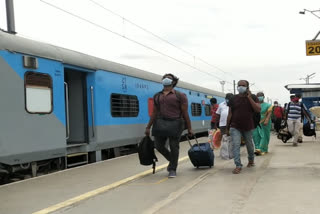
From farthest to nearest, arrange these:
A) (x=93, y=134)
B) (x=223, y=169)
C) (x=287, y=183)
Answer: (x=93, y=134) → (x=223, y=169) → (x=287, y=183)

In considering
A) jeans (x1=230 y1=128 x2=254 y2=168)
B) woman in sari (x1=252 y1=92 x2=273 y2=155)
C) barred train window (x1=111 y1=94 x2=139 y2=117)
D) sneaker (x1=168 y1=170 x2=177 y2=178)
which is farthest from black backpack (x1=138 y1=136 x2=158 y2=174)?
woman in sari (x1=252 y1=92 x2=273 y2=155)

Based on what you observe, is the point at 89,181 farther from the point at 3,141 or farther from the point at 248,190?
the point at 248,190

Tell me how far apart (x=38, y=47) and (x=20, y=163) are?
231cm

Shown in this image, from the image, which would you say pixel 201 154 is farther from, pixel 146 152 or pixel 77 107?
pixel 77 107

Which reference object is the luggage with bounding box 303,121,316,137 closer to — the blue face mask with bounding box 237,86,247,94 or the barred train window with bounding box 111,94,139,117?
the barred train window with bounding box 111,94,139,117

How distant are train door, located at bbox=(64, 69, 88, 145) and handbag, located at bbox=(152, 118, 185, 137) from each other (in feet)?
11.2

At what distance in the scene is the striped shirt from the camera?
40.0 feet

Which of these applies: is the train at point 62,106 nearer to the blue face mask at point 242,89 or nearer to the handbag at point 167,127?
the handbag at point 167,127

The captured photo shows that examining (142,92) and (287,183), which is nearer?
(287,183)

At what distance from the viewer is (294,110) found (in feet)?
40.2

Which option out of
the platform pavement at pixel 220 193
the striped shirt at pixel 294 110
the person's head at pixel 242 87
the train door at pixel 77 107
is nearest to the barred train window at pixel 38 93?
the train door at pixel 77 107

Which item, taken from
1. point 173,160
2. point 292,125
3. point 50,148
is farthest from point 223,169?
point 292,125

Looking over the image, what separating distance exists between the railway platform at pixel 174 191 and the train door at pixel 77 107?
186 cm

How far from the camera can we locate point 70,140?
9.86 metres
